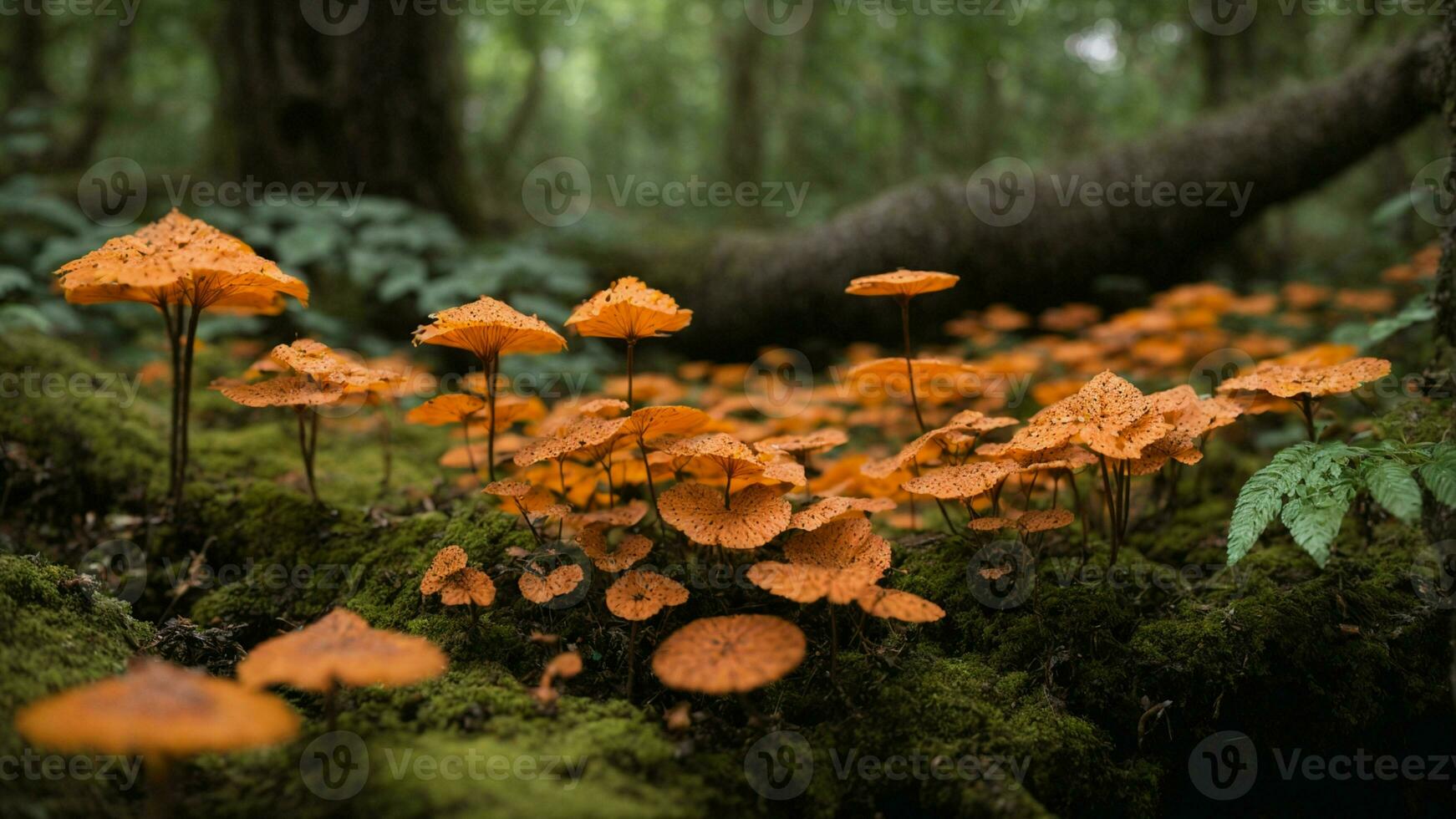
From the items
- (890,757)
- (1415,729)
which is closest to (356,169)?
(890,757)

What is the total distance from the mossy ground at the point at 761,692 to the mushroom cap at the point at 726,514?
0.40m

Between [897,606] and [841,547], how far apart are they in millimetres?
351

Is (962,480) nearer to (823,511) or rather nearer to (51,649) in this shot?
(823,511)

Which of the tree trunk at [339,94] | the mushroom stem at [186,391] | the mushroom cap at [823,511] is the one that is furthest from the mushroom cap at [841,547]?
the tree trunk at [339,94]

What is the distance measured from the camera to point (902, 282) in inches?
95.6

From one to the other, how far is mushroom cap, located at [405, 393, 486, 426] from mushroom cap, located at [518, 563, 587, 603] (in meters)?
0.69

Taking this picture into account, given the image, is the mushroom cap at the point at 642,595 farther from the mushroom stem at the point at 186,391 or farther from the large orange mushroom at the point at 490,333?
→ the mushroom stem at the point at 186,391

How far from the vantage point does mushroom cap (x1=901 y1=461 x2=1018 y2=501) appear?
7.24ft

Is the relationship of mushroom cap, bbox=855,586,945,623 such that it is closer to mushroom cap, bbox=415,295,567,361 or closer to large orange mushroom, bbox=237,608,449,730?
large orange mushroom, bbox=237,608,449,730

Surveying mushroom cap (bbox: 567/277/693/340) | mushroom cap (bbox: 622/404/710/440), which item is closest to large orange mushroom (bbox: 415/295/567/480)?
mushroom cap (bbox: 567/277/693/340)

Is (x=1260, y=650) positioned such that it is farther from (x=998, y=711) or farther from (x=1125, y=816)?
(x=998, y=711)

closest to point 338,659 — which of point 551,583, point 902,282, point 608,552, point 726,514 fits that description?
point 551,583

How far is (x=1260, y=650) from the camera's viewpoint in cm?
231

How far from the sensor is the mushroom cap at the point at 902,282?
2.44m
